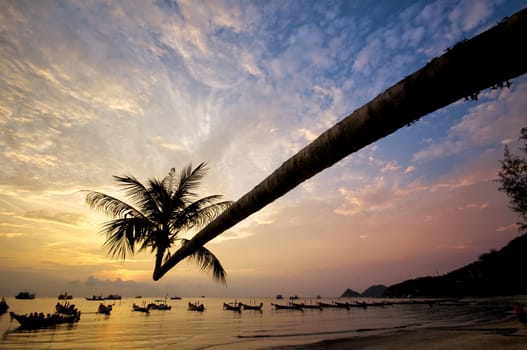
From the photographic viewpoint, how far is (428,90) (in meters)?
1.26

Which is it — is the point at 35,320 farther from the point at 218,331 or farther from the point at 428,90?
the point at 428,90

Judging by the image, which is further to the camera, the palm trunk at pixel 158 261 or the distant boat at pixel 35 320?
the distant boat at pixel 35 320

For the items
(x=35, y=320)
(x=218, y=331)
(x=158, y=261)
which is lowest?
(x=218, y=331)

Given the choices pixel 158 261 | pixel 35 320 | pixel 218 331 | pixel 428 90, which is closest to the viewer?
pixel 428 90

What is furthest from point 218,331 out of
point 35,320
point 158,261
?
point 158,261

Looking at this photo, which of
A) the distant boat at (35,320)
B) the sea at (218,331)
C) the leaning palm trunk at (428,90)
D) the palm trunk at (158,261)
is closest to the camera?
the leaning palm trunk at (428,90)

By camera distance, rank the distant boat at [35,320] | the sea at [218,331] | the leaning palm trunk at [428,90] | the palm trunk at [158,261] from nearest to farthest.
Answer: the leaning palm trunk at [428,90] < the palm trunk at [158,261] < the sea at [218,331] < the distant boat at [35,320]

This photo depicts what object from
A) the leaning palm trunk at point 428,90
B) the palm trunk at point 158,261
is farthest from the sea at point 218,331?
the leaning palm trunk at point 428,90

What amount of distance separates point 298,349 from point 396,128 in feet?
69.7

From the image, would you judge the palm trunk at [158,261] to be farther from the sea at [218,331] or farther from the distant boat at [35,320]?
the distant boat at [35,320]

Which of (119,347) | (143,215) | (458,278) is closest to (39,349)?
(119,347)

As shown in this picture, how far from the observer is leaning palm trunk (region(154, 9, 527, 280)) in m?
1.01

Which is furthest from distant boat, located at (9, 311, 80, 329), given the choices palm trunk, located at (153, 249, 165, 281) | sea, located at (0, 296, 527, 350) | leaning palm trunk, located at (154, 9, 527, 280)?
leaning palm trunk, located at (154, 9, 527, 280)

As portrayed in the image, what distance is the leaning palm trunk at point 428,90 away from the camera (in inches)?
39.8
